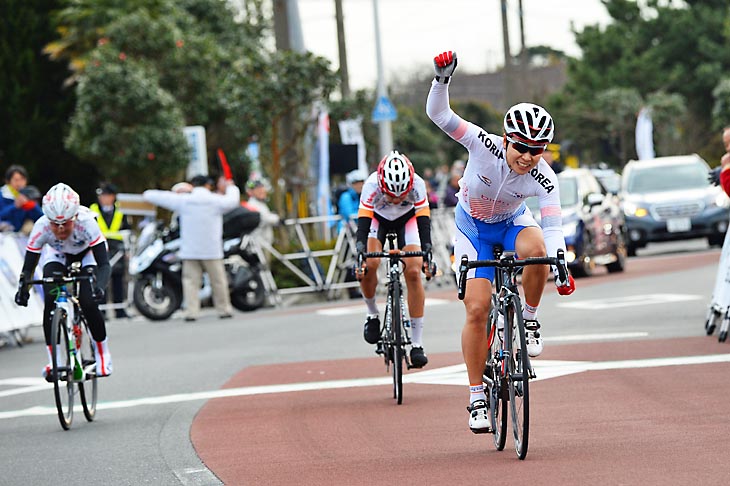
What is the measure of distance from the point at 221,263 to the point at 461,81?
100003mm

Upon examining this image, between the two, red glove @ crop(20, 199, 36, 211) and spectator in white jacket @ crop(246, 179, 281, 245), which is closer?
red glove @ crop(20, 199, 36, 211)

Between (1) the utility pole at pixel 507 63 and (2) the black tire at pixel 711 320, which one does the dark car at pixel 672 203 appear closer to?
(1) the utility pole at pixel 507 63

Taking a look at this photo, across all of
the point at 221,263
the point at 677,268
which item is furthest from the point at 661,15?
the point at 221,263

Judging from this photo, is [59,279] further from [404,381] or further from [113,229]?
[113,229]

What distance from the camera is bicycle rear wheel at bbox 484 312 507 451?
8.33 meters

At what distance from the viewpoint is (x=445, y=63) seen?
8.18 meters

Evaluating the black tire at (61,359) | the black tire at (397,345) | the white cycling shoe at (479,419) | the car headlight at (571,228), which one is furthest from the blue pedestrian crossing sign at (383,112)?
→ the white cycling shoe at (479,419)

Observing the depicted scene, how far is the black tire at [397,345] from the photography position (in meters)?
11.3

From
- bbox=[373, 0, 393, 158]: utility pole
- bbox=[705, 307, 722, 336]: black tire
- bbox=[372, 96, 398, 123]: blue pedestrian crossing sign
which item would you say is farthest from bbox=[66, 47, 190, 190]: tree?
bbox=[705, 307, 722, 336]: black tire

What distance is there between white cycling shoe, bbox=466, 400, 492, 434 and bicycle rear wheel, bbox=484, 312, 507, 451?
0.04 metres

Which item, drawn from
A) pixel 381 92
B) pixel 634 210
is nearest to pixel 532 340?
pixel 634 210

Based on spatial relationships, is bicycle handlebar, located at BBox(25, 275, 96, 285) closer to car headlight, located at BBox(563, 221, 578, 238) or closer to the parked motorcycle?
the parked motorcycle

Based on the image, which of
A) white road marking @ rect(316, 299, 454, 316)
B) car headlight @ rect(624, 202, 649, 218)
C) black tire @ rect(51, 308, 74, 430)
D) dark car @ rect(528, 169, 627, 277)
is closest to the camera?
black tire @ rect(51, 308, 74, 430)

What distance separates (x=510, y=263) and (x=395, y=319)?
11.4ft
